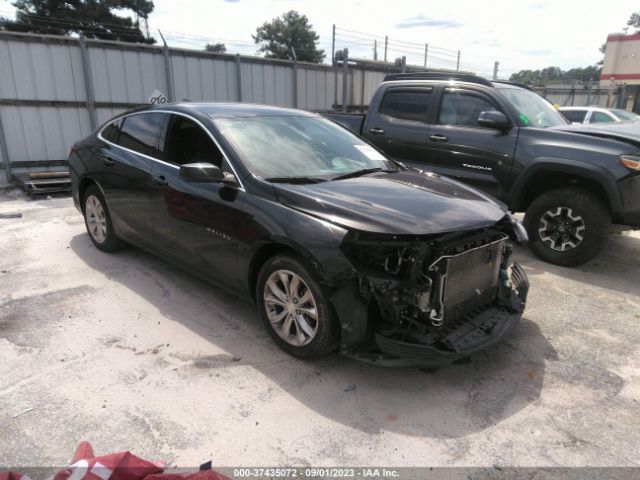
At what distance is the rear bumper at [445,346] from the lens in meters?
2.76

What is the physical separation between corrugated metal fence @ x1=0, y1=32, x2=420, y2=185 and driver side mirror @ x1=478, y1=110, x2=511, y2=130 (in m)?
7.39

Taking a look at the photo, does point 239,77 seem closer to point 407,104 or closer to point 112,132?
point 407,104

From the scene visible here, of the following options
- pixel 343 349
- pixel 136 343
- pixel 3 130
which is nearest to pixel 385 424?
pixel 343 349

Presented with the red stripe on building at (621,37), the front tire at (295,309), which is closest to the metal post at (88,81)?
the front tire at (295,309)

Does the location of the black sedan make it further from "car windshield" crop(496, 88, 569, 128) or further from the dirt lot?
"car windshield" crop(496, 88, 569, 128)

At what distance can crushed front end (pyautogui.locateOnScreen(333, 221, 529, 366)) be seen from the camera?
278 cm

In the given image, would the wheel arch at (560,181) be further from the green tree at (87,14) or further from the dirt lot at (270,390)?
the green tree at (87,14)

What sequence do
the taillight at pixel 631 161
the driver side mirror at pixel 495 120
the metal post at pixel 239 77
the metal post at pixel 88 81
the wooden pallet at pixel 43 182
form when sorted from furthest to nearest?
the metal post at pixel 239 77
the metal post at pixel 88 81
the wooden pallet at pixel 43 182
the driver side mirror at pixel 495 120
the taillight at pixel 631 161

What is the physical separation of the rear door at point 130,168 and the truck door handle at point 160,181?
9 cm

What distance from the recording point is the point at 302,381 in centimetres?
306

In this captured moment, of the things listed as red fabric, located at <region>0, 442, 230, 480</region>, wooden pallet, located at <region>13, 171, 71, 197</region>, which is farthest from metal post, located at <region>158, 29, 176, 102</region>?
red fabric, located at <region>0, 442, 230, 480</region>

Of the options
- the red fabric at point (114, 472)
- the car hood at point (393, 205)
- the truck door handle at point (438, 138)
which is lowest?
the red fabric at point (114, 472)

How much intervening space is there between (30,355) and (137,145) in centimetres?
214

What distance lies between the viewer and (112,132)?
5027 mm
